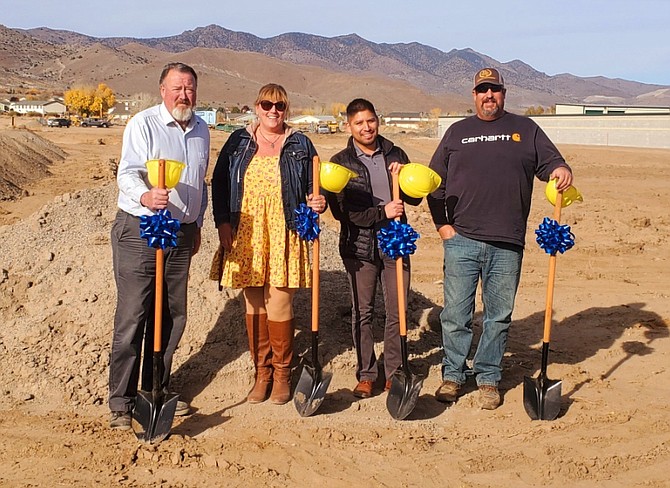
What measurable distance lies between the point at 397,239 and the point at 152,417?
179 cm

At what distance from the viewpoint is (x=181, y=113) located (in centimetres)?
448

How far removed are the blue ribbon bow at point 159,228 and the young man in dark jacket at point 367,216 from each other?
1.17 metres

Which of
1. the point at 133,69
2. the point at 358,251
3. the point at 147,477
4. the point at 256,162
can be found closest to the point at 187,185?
the point at 256,162

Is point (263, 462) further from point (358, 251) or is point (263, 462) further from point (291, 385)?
point (358, 251)

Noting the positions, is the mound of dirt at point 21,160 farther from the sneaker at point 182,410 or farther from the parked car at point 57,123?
the parked car at point 57,123

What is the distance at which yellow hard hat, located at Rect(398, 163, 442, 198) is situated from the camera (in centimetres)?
473

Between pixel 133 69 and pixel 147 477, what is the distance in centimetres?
18093

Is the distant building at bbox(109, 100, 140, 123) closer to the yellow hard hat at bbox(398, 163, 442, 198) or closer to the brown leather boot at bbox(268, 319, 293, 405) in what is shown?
the brown leather boot at bbox(268, 319, 293, 405)

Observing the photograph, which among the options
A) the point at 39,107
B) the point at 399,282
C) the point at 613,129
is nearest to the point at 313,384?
the point at 399,282

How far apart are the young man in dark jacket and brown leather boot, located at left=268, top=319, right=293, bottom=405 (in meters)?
0.48

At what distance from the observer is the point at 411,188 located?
15.7 feet

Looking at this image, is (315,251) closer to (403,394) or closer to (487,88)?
(403,394)

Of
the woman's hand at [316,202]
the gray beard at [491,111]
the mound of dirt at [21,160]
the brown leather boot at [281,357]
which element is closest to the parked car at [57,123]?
the mound of dirt at [21,160]

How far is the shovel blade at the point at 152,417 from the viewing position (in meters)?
4.52
